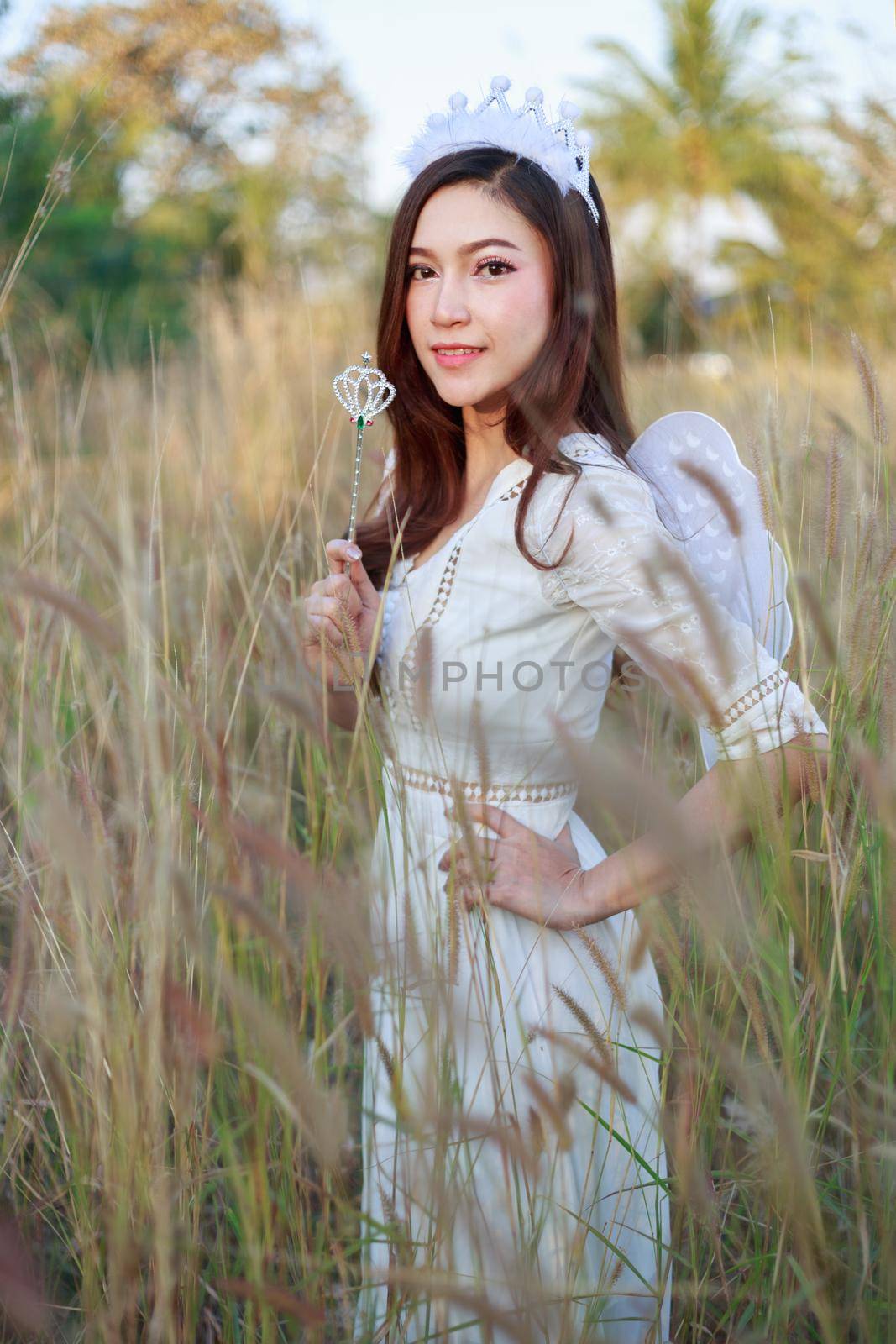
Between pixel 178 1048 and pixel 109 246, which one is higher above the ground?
pixel 109 246

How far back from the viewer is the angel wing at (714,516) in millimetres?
1325

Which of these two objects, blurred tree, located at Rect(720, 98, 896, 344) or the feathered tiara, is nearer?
the feathered tiara

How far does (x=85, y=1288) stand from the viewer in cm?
89

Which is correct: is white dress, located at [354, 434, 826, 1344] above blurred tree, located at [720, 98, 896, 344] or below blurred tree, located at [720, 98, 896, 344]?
below

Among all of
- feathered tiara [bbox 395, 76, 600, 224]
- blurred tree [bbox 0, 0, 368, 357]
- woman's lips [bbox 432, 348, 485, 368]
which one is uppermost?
blurred tree [bbox 0, 0, 368, 357]

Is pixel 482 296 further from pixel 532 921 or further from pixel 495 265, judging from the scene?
pixel 532 921

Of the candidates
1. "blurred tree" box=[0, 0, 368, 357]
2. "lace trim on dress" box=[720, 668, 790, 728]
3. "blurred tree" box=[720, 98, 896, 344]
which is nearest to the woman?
"lace trim on dress" box=[720, 668, 790, 728]

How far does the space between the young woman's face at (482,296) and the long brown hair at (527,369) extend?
0.02 m

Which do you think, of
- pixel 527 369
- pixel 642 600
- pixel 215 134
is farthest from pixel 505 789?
pixel 215 134

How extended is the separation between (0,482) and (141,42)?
588 inches

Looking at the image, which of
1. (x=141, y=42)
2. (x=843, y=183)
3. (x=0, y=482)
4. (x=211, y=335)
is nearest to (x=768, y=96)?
(x=141, y=42)

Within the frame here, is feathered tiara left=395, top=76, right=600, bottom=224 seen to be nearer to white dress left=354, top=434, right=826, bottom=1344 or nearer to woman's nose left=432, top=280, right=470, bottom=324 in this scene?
woman's nose left=432, top=280, right=470, bottom=324

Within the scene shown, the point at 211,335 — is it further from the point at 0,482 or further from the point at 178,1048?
the point at 178,1048

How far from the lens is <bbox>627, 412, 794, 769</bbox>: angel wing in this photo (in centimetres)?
133
